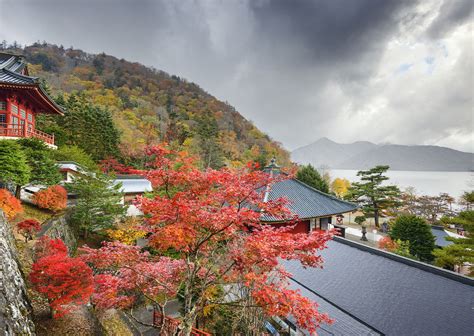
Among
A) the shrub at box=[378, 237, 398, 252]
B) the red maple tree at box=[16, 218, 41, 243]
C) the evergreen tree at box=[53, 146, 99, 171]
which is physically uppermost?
the evergreen tree at box=[53, 146, 99, 171]

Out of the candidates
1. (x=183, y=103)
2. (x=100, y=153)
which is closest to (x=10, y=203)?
(x=100, y=153)

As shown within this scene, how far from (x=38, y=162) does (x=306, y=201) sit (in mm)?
15756

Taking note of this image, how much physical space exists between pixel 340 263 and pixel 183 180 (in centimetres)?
817

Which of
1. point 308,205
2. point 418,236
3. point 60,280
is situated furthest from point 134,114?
point 418,236

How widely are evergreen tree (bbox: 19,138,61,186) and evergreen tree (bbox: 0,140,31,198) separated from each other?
2.03 metres

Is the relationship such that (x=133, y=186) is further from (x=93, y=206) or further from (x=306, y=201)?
(x=306, y=201)

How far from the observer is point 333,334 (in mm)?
6348

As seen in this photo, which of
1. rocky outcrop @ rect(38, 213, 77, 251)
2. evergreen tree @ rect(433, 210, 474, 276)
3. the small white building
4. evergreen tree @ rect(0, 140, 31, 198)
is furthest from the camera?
the small white building

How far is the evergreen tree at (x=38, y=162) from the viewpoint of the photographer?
11975 mm

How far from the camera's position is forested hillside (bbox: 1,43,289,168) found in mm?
27797

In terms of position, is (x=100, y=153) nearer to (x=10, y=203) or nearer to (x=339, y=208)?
(x=10, y=203)

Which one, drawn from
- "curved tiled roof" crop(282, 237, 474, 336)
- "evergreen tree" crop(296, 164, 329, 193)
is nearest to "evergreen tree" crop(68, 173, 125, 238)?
"curved tiled roof" crop(282, 237, 474, 336)

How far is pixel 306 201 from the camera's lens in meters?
15.0

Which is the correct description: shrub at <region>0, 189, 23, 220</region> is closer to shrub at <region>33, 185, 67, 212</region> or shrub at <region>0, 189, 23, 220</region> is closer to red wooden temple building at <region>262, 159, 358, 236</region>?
shrub at <region>33, 185, 67, 212</region>
